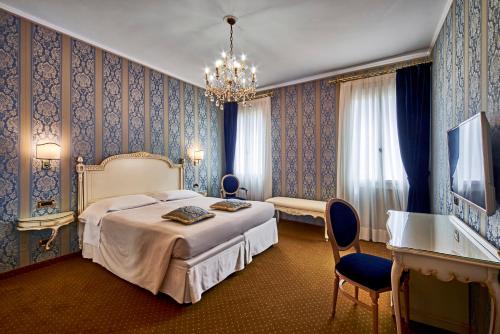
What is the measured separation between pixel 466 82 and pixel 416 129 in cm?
169

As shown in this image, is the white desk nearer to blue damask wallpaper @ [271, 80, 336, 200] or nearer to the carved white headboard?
blue damask wallpaper @ [271, 80, 336, 200]

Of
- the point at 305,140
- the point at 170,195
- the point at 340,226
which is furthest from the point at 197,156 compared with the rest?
the point at 340,226

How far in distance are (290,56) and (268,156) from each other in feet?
6.84

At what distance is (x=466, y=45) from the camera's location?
1828mm

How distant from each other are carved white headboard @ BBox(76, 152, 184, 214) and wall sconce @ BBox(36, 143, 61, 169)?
0.98ft

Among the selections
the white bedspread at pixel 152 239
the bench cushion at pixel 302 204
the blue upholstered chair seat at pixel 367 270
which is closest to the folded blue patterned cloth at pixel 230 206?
the white bedspread at pixel 152 239

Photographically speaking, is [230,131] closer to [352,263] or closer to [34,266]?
[34,266]

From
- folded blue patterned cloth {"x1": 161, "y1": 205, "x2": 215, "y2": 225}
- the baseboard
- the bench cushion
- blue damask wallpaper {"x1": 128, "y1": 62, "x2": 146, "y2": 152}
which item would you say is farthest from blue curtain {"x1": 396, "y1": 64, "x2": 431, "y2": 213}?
the baseboard

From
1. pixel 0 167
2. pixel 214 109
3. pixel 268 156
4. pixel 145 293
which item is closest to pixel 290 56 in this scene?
pixel 268 156

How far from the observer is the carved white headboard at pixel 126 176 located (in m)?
3.11

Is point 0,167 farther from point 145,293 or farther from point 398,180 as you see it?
point 398,180

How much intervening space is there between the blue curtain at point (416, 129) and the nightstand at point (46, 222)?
4657 millimetres

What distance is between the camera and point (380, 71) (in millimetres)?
3721

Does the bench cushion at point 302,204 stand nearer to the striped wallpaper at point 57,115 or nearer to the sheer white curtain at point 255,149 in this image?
the sheer white curtain at point 255,149
